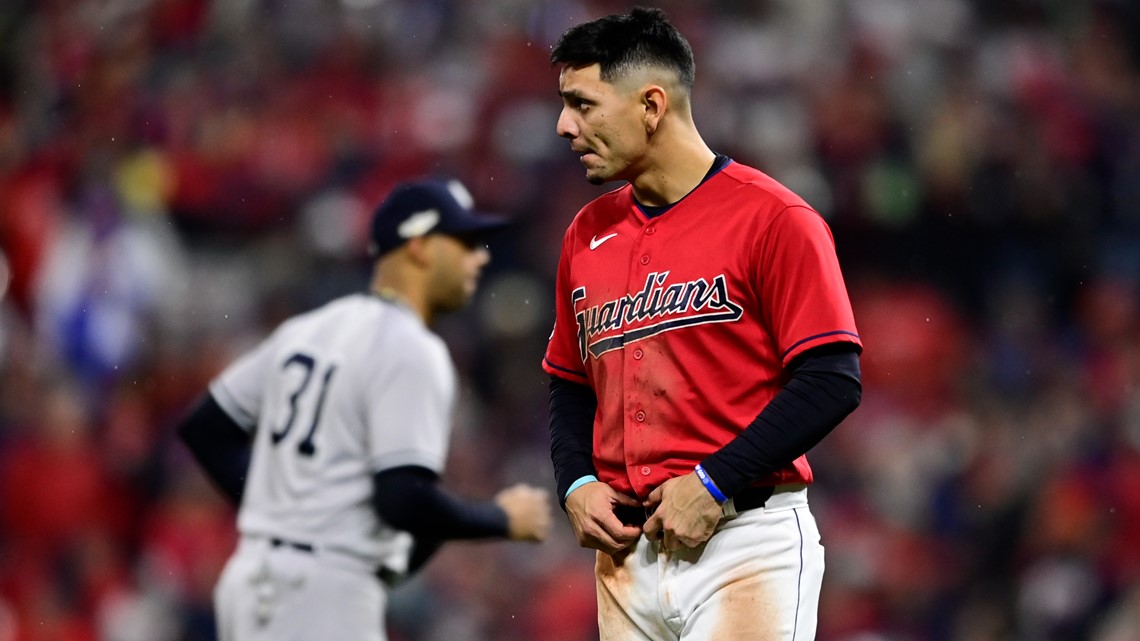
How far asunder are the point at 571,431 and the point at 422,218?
128cm

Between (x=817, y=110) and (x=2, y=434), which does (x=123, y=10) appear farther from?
(x=817, y=110)

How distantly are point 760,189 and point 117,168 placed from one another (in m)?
6.13

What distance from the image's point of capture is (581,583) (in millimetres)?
6582

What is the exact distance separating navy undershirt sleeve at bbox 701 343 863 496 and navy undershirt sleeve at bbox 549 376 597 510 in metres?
0.39

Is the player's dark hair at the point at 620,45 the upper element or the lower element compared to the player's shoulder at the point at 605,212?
upper

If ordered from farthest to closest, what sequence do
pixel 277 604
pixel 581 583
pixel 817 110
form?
pixel 817 110 → pixel 581 583 → pixel 277 604

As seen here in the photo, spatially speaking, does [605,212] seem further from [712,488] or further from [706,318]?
[712,488]

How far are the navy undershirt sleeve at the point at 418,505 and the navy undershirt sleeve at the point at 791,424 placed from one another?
1210 millimetres

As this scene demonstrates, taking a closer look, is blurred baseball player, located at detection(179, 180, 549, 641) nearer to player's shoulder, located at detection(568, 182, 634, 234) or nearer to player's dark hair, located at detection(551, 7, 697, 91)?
player's shoulder, located at detection(568, 182, 634, 234)

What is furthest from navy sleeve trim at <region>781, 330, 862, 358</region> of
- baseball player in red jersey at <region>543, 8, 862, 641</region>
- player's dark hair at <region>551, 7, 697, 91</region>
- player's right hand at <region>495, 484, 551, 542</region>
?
player's right hand at <region>495, 484, 551, 542</region>

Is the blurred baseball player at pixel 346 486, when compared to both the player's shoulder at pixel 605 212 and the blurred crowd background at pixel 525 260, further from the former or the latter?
the blurred crowd background at pixel 525 260

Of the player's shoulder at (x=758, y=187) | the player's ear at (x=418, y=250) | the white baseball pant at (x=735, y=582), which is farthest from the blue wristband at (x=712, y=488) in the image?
the player's ear at (x=418, y=250)

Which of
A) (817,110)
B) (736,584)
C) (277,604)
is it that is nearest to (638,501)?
(736,584)

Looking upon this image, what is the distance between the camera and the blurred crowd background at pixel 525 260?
6637 millimetres
